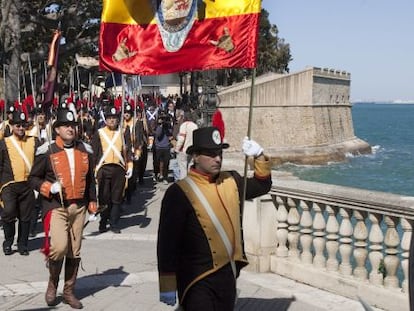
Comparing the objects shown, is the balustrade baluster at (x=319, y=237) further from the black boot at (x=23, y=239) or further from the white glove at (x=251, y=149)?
the black boot at (x=23, y=239)

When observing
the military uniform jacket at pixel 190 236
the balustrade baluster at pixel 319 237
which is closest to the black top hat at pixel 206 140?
the military uniform jacket at pixel 190 236

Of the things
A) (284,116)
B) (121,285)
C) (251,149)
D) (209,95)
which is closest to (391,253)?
(251,149)

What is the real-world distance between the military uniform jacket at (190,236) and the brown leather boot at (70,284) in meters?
2.29

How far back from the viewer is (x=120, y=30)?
7.20 meters

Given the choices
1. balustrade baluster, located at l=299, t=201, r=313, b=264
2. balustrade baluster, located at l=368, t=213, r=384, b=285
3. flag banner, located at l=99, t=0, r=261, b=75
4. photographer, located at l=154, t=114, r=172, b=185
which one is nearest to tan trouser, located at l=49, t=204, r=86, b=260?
flag banner, located at l=99, t=0, r=261, b=75

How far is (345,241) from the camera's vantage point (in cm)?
659

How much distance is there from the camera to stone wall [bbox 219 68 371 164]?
53562 mm

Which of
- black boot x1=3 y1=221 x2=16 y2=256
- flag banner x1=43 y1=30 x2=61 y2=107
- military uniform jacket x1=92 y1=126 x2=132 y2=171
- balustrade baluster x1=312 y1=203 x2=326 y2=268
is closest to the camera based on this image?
balustrade baluster x1=312 y1=203 x2=326 y2=268

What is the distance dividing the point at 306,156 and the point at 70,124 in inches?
1902

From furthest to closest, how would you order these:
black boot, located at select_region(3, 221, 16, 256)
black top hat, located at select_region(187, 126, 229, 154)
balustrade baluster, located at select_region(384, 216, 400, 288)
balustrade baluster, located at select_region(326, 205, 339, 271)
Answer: black boot, located at select_region(3, 221, 16, 256) → balustrade baluster, located at select_region(326, 205, 339, 271) → balustrade baluster, located at select_region(384, 216, 400, 288) → black top hat, located at select_region(187, 126, 229, 154)

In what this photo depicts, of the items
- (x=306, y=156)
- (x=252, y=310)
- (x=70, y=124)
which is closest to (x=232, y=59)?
(x=70, y=124)

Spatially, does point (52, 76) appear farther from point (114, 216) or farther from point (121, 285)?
point (121, 285)

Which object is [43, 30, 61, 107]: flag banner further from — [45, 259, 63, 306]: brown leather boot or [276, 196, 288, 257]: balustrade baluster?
[276, 196, 288, 257]: balustrade baluster

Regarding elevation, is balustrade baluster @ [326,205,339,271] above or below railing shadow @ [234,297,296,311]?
above
